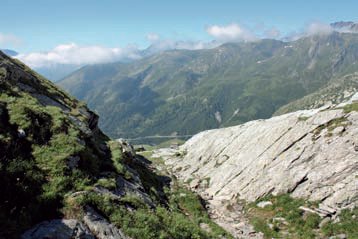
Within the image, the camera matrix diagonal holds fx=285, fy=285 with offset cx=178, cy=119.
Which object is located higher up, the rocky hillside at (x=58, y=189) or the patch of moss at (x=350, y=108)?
the patch of moss at (x=350, y=108)

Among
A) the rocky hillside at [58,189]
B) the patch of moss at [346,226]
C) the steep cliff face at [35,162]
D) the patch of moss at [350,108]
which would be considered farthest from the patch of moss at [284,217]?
the steep cliff face at [35,162]

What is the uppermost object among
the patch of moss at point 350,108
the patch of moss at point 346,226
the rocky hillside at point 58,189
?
the patch of moss at point 350,108

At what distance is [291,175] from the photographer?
3659 centimetres

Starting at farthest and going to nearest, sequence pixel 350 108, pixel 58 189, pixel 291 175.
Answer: pixel 350 108 → pixel 291 175 → pixel 58 189

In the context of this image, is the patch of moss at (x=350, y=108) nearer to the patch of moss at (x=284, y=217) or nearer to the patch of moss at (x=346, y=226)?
the patch of moss at (x=284, y=217)

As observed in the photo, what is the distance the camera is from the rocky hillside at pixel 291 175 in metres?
28.8

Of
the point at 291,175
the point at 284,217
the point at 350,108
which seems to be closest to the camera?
the point at 284,217

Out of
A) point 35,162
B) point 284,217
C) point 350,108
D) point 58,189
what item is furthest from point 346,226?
point 35,162

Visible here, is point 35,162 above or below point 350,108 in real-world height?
below

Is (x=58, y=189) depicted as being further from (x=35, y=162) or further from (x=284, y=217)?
(x=284, y=217)

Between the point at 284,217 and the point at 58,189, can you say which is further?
the point at 284,217

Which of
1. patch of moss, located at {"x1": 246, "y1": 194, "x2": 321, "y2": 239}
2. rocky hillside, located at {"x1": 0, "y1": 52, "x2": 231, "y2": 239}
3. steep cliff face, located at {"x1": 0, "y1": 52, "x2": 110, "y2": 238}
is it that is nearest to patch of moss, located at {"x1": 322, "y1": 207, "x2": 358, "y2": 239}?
patch of moss, located at {"x1": 246, "y1": 194, "x2": 321, "y2": 239}

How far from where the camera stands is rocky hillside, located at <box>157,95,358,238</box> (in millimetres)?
28781

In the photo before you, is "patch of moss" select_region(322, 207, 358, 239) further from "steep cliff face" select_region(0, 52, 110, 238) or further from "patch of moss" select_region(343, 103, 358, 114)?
"steep cliff face" select_region(0, 52, 110, 238)
